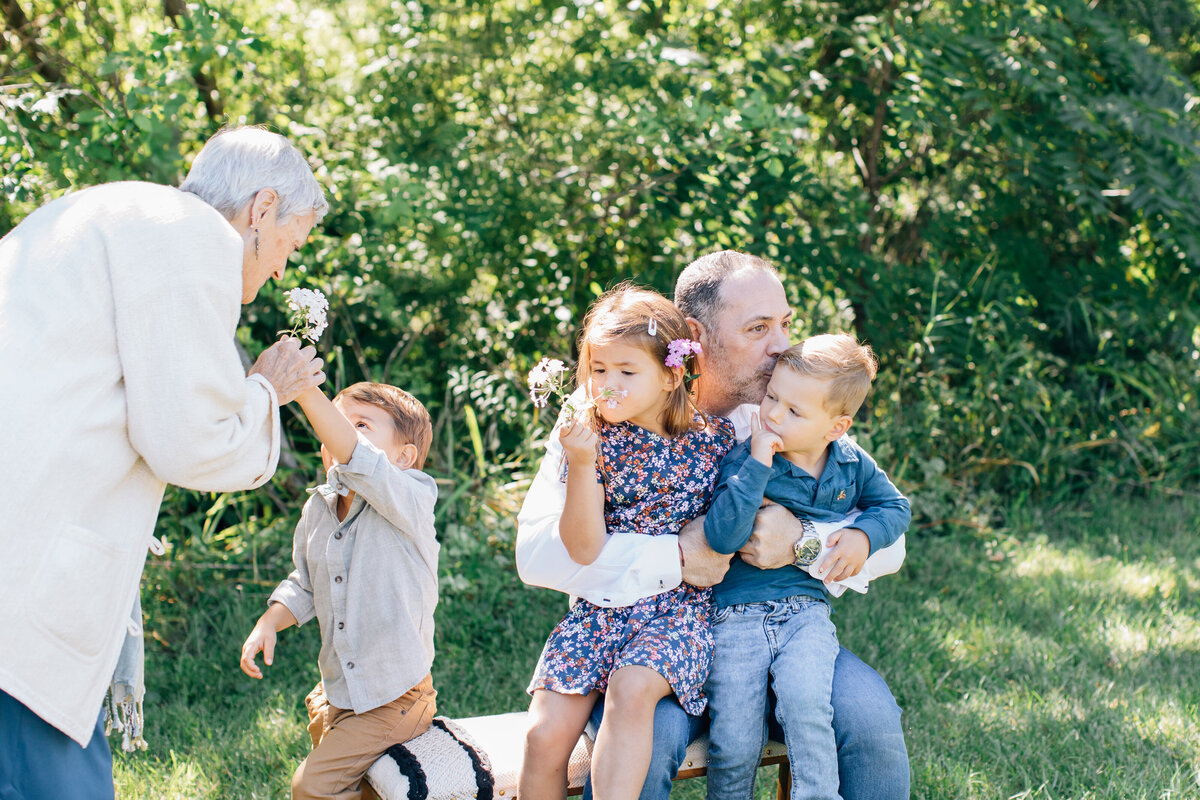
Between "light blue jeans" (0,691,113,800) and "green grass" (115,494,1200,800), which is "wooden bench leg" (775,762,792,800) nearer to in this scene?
"green grass" (115,494,1200,800)

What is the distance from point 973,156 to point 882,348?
1.38m

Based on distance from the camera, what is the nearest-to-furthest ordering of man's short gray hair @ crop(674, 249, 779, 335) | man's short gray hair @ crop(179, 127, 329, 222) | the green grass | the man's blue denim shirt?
man's short gray hair @ crop(179, 127, 329, 222) → the man's blue denim shirt → man's short gray hair @ crop(674, 249, 779, 335) → the green grass

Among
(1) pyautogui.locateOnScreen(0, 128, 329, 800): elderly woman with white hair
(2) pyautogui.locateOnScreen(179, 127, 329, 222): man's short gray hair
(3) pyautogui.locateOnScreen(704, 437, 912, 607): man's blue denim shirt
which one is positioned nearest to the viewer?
(1) pyautogui.locateOnScreen(0, 128, 329, 800): elderly woman with white hair

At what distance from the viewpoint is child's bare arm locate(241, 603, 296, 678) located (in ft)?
8.06

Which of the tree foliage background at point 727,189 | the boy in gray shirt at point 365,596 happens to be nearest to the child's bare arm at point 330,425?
the boy in gray shirt at point 365,596

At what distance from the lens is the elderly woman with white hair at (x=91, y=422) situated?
5.62ft

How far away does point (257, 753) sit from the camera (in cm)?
339

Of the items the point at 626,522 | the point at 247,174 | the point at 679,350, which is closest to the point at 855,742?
the point at 626,522

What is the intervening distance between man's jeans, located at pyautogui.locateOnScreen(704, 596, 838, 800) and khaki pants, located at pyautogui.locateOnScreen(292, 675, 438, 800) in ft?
2.42

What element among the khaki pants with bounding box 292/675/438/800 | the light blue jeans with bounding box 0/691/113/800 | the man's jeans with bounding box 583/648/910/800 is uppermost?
the light blue jeans with bounding box 0/691/113/800

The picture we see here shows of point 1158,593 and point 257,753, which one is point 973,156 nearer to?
point 1158,593

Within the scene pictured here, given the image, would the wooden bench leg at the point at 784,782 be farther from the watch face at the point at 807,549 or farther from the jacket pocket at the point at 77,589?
the jacket pocket at the point at 77,589

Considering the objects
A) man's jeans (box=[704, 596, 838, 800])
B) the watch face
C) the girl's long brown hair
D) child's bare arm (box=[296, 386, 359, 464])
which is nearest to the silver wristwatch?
the watch face

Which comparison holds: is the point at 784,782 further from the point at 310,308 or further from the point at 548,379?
the point at 310,308
